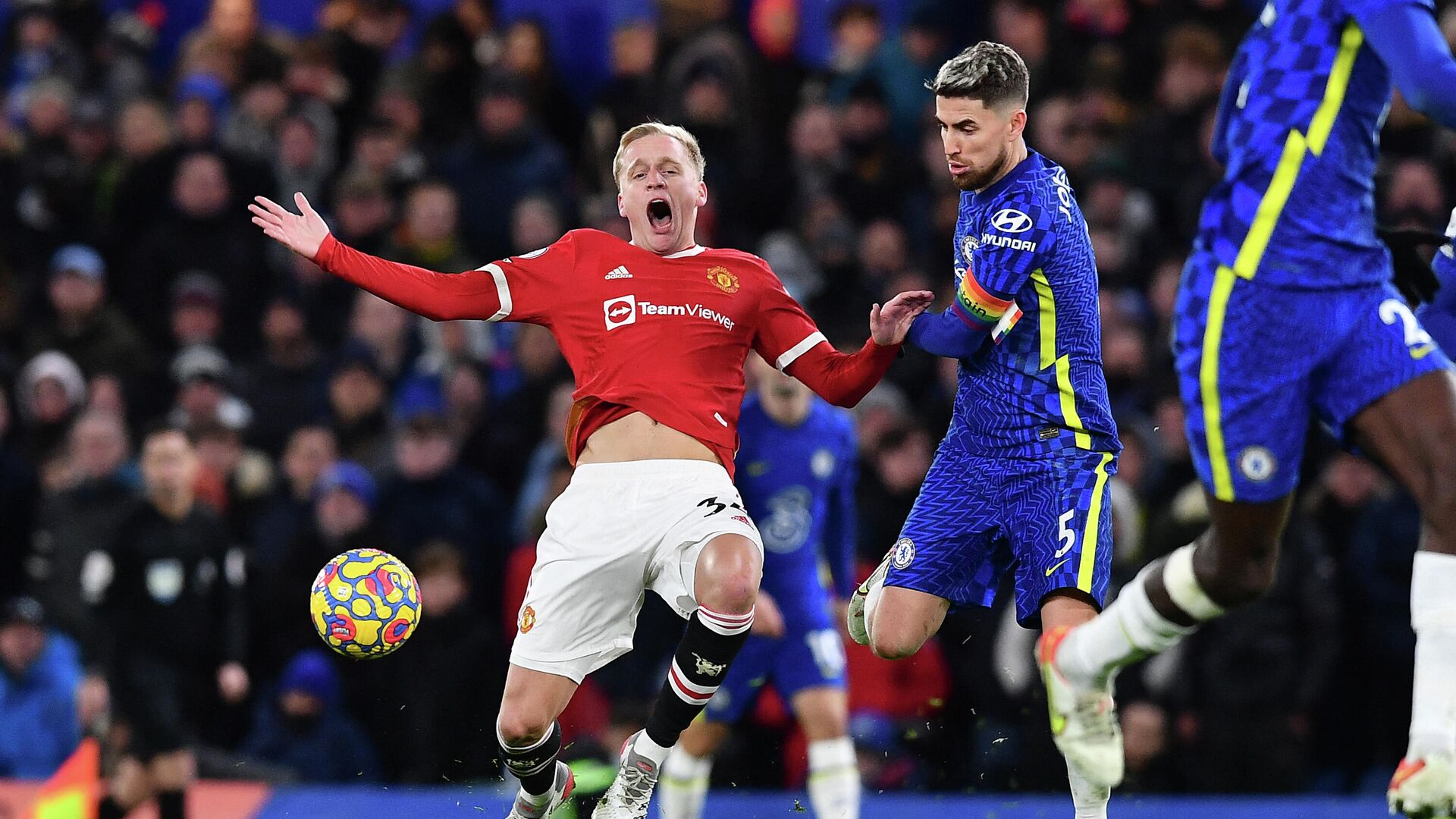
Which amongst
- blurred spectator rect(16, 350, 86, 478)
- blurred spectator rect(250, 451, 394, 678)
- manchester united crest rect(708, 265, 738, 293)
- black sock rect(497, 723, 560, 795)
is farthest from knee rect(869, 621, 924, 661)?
blurred spectator rect(16, 350, 86, 478)

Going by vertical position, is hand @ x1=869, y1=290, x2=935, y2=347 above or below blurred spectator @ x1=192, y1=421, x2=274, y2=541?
above

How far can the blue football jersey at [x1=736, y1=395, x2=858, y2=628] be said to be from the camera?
341 inches

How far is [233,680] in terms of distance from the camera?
9633 millimetres

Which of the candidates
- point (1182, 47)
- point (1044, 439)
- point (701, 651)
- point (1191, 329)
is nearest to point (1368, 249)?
point (1191, 329)

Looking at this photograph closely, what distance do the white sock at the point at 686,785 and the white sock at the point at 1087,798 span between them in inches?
111

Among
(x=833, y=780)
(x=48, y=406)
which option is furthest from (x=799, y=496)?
(x=48, y=406)

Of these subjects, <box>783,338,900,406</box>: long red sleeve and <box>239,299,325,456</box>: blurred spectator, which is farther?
<box>239,299,325,456</box>: blurred spectator

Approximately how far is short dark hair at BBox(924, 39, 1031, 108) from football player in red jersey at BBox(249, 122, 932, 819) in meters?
0.74

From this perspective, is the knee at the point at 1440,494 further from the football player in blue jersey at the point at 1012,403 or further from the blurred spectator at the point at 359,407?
the blurred spectator at the point at 359,407

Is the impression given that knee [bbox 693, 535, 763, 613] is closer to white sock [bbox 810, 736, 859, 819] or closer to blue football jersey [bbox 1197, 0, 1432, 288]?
blue football jersey [bbox 1197, 0, 1432, 288]

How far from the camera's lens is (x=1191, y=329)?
4.96m

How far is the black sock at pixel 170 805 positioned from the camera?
9195mm

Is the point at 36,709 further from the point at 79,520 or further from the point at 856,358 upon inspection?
the point at 856,358

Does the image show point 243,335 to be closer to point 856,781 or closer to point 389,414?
point 389,414
